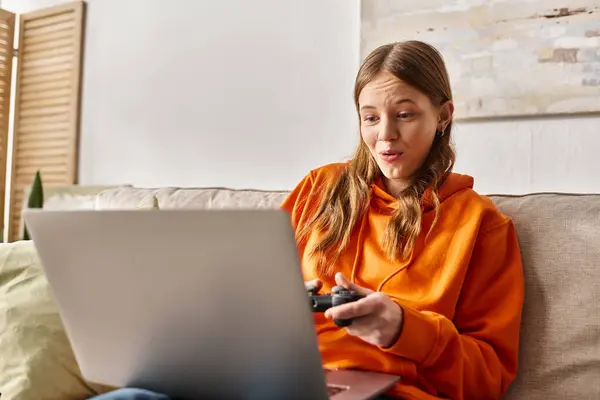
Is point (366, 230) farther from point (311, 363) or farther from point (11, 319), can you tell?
point (11, 319)

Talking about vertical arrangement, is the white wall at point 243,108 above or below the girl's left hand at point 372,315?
above

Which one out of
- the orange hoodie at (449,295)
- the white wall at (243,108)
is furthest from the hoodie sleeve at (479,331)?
the white wall at (243,108)

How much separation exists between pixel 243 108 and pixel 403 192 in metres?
1.01

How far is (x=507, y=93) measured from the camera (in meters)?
1.63

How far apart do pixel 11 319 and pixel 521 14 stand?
55.0 inches

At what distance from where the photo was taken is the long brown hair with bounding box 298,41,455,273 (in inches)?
47.0

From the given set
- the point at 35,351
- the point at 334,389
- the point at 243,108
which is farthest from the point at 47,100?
the point at 334,389

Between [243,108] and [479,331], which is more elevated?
[243,108]

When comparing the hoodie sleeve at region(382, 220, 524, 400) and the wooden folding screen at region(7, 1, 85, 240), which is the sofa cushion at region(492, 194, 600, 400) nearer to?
the hoodie sleeve at region(382, 220, 524, 400)

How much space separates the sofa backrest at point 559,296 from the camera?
113cm

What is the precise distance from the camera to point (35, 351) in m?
1.26

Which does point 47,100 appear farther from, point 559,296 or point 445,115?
point 559,296

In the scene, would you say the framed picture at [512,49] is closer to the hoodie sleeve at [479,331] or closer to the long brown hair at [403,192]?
the long brown hair at [403,192]

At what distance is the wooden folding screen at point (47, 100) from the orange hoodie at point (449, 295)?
1.65 metres
